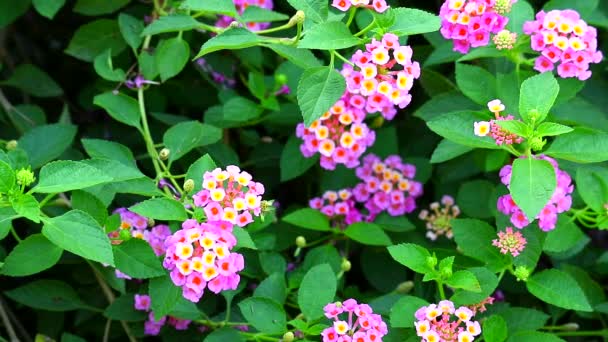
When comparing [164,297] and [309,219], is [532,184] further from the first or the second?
[164,297]

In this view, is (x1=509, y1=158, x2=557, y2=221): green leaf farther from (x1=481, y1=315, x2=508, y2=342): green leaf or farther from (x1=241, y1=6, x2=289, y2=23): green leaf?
(x1=241, y1=6, x2=289, y2=23): green leaf

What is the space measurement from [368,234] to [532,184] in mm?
548

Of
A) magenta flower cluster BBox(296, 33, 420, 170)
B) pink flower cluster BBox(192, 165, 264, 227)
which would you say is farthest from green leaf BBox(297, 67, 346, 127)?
pink flower cluster BBox(192, 165, 264, 227)

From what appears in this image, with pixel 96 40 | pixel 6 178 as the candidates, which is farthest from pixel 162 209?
pixel 96 40

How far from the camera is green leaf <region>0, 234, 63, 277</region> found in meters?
1.80

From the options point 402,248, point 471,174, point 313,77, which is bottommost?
point 471,174

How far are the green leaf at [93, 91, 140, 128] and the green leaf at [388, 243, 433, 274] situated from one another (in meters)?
0.75

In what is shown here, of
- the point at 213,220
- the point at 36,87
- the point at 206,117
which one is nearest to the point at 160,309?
the point at 213,220

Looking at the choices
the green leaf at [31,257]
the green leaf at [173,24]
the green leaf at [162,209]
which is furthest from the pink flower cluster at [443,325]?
the green leaf at [173,24]

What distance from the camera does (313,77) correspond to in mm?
1833

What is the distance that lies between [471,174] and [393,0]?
55cm

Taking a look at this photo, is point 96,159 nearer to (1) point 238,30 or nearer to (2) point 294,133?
(1) point 238,30

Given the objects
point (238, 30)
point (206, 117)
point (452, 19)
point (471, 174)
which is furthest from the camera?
point (471, 174)

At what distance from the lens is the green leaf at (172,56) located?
2.22 m
